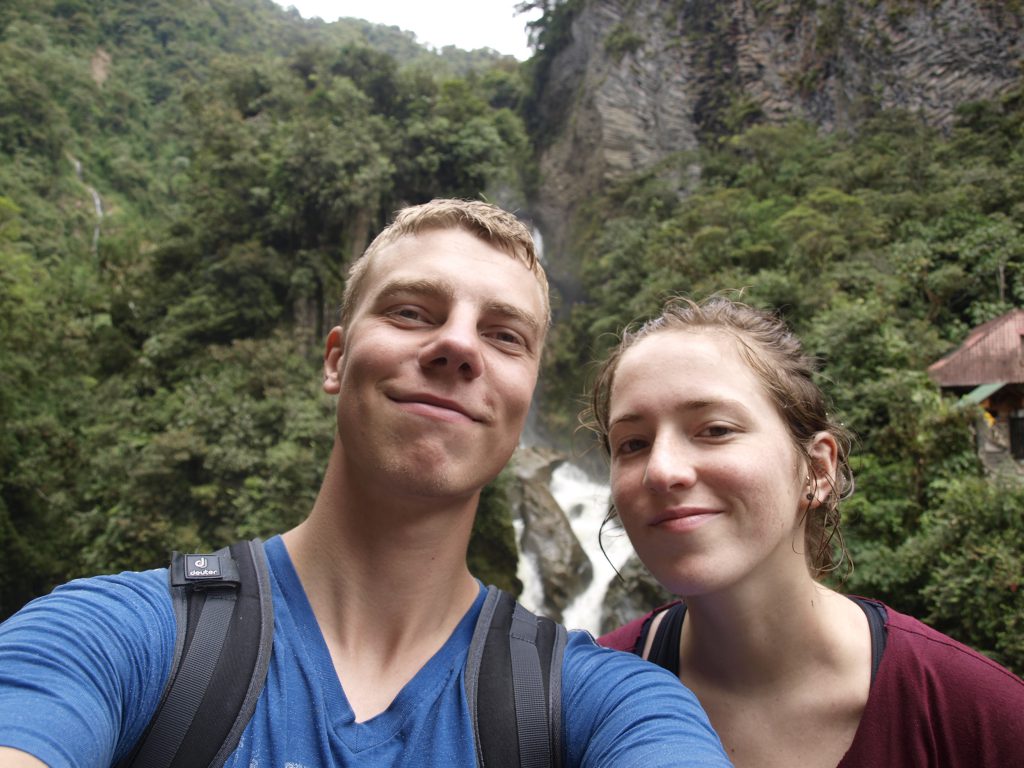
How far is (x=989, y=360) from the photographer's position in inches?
320

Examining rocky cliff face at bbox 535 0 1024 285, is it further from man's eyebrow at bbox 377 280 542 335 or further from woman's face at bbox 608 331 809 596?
man's eyebrow at bbox 377 280 542 335

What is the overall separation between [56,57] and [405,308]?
125ft

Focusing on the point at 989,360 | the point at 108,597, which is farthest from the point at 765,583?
the point at 989,360

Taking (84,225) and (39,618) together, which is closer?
(39,618)

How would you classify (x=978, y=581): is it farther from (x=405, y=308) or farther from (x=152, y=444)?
(x=152, y=444)

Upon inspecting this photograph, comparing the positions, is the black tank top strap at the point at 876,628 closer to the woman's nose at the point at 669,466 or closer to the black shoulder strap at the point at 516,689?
the woman's nose at the point at 669,466

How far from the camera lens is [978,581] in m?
5.46

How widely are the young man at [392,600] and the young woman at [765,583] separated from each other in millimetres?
291

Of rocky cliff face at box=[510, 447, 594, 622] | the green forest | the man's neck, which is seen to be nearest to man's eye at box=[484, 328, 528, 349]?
the man's neck

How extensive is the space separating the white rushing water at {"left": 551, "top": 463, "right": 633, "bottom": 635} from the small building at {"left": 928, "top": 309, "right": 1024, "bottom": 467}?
4.78 metres

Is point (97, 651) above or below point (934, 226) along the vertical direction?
below

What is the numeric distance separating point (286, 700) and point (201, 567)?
0.31m

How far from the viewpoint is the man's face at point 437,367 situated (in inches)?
53.2

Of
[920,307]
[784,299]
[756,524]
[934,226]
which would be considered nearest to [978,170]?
[934,226]
